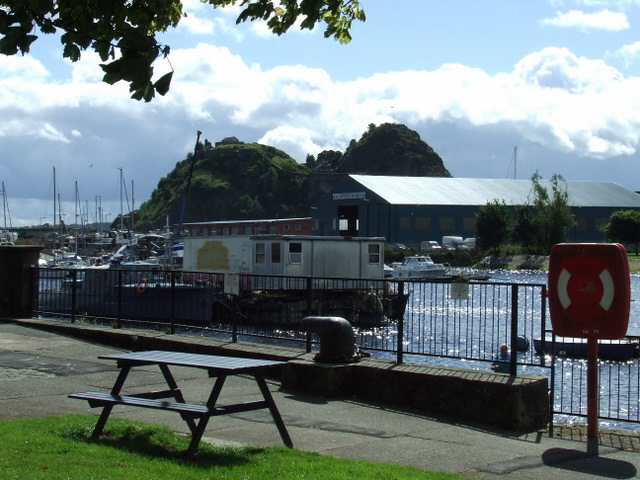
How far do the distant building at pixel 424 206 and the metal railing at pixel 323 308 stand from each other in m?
74.6

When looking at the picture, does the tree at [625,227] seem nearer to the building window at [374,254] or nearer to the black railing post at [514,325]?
the building window at [374,254]

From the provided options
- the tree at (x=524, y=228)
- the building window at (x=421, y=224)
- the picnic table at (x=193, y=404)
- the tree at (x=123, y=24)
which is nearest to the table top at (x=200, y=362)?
the picnic table at (x=193, y=404)

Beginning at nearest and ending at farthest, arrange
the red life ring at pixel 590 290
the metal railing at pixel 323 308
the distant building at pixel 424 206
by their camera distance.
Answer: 1. the red life ring at pixel 590 290
2. the metal railing at pixel 323 308
3. the distant building at pixel 424 206

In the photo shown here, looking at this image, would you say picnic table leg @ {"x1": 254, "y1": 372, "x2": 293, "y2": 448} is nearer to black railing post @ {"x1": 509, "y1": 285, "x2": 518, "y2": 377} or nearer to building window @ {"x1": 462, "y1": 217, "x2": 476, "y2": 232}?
black railing post @ {"x1": 509, "y1": 285, "x2": 518, "y2": 377}

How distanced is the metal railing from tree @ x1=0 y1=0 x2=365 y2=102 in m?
4.39

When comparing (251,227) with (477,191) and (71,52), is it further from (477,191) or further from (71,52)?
(71,52)

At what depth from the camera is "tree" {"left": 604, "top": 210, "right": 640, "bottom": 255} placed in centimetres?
9212

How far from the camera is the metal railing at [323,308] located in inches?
452

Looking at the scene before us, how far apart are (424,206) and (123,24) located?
92560mm

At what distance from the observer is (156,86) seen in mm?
5840

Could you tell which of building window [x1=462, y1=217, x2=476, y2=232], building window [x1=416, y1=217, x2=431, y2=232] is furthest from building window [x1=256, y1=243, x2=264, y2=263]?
building window [x1=462, y1=217, x2=476, y2=232]

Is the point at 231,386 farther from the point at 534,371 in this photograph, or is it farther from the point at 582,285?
the point at 534,371

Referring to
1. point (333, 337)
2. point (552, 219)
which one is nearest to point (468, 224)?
point (552, 219)

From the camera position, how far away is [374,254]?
42469 millimetres
